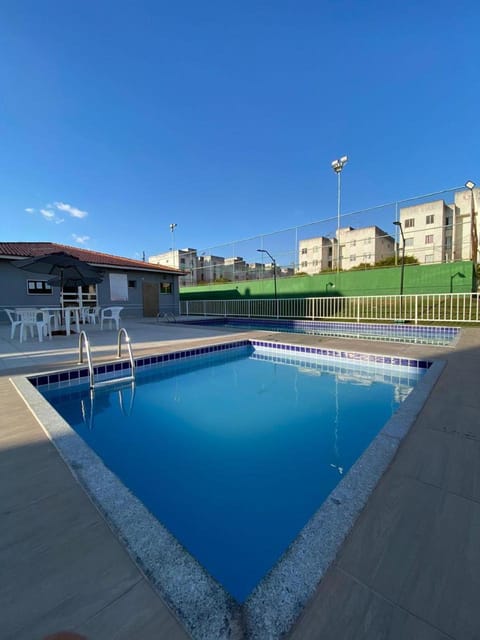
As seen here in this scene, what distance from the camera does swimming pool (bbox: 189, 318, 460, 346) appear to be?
740 cm

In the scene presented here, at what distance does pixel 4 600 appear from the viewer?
94 centimetres

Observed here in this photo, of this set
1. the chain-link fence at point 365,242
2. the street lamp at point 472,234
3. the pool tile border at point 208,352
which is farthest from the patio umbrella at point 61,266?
the street lamp at point 472,234

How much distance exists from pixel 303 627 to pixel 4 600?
96 centimetres

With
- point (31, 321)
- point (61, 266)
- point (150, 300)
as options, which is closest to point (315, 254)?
point (150, 300)

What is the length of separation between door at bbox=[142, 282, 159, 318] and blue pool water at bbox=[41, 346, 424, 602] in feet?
32.0

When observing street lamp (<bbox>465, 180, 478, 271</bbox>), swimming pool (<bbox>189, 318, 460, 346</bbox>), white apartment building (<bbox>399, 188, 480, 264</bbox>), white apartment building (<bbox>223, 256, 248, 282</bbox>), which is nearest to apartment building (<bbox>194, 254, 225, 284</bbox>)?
white apartment building (<bbox>223, 256, 248, 282</bbox>)

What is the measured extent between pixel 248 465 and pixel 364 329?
318 inches

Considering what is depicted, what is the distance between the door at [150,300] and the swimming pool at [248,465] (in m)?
9.61

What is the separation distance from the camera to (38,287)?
11.1 meters

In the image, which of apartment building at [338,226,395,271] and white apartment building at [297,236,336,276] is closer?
apartment building at [338,226,395,271]

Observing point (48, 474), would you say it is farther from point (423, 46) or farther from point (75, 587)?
point (423, 46)

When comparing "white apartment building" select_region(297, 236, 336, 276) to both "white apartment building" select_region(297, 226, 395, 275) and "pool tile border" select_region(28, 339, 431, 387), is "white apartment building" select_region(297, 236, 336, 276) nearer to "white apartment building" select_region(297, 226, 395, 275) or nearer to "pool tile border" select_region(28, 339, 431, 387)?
"white apartment building" select_region(297, 226, 395, 275)

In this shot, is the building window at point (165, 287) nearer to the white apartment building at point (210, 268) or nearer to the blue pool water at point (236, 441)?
the white apartment building at point (210, 268)

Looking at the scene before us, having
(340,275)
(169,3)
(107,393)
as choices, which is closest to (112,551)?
(107,393)
